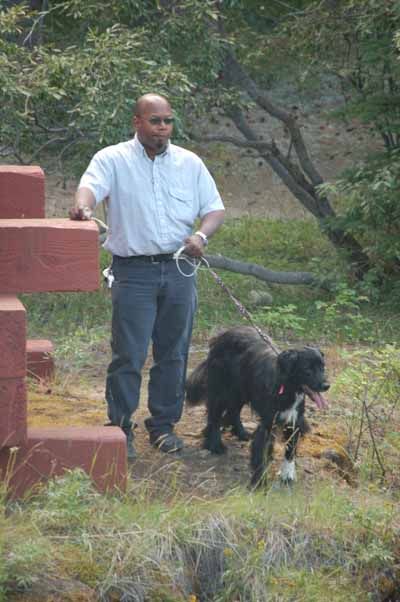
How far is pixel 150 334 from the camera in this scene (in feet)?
20.4

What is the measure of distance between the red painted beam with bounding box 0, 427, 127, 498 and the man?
0.95 meters

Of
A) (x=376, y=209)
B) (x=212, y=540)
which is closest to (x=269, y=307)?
(x=376, y=209)

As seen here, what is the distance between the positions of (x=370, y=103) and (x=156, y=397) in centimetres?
542

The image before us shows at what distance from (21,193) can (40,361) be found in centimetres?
212

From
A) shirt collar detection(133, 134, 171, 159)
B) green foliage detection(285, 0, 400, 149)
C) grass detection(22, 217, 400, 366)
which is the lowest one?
grass detection(22, 217, 400, 366)

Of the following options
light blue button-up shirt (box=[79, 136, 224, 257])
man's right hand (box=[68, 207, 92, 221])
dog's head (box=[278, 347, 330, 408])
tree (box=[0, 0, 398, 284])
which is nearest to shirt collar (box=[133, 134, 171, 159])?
light blue button-up shirt (box=[79, 136, 224, 257])

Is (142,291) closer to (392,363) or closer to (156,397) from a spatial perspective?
(156,397)

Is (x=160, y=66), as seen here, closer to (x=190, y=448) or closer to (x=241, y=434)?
(x=241, y=434)

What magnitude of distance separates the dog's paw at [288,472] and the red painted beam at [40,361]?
205cm

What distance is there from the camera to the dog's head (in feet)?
19.1

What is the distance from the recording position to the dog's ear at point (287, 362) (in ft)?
19.2

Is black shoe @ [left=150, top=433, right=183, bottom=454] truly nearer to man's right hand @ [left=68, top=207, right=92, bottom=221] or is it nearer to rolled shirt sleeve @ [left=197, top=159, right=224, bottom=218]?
rolled shirt sleeve @ [left=197, top=159, right=224, bottom=218]

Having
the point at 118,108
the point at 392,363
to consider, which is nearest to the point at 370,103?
the point at 118,108

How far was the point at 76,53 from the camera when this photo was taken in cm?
1030
